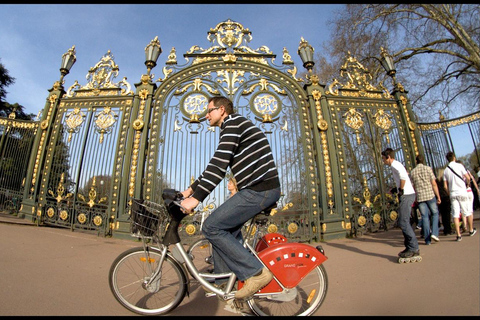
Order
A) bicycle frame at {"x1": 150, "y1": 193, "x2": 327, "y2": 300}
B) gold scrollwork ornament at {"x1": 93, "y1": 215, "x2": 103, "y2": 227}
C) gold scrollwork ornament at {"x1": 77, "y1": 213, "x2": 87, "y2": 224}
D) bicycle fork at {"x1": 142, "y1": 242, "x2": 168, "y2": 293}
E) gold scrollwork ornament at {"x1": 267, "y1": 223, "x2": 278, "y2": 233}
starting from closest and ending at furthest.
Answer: bicycle frame at {"x1": 150, "y1": 193, "x2": 327, "y2": 300} < bicycle fork at {"x1": 142, "y1": 242, "x2": 168, "y2": 293} < gold scrollwork ornament at {"x1": 267, "y1": 223, "x2": 278, "y2": 233} < gold scrollwork ornament at {"x1": 93, "y1": 215, "x2": 103, "y2": 227} < gold scrollwork ornament at {"x1": 77, "y1": 213, "x2": 87, "y2": 224}

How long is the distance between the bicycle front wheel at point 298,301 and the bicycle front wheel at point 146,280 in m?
0.68

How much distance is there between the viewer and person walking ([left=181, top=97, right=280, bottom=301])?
6.46 ft

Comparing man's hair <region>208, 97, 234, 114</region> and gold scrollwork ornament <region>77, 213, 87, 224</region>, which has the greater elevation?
man's hair <region>208, 97, 234, 114</region>

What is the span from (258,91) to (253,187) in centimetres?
550

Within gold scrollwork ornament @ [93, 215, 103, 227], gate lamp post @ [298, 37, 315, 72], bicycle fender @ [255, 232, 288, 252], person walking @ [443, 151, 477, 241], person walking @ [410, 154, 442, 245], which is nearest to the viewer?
bicycle fender @ [255, 232, 288, 252]

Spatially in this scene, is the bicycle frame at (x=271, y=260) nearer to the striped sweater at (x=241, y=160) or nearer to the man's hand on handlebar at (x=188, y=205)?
the man's hand on handlebar at (x=188, y=205)

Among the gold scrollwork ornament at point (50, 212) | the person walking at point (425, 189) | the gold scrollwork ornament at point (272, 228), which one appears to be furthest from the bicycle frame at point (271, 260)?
the gold scrollwork ornament at point (50, 212)

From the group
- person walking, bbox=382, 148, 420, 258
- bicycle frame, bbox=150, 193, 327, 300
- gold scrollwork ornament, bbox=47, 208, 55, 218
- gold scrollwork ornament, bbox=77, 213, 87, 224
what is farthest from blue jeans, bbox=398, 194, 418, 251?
gold scrollwork ornament, bbox=47, 208, 55, 218

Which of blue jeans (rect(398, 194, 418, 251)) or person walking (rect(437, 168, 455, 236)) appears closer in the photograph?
blue jeans (rect(398, 194, 418, 251))

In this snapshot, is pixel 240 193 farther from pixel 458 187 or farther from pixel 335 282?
pixel 458 187

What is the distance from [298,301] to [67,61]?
8957 mm

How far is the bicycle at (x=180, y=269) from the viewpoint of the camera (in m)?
2.12

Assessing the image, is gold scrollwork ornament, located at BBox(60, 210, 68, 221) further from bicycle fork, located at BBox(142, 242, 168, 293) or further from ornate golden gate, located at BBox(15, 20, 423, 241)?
bicycle fork, located at BBox(142, 242, 168, 293)

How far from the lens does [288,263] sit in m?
2.15
